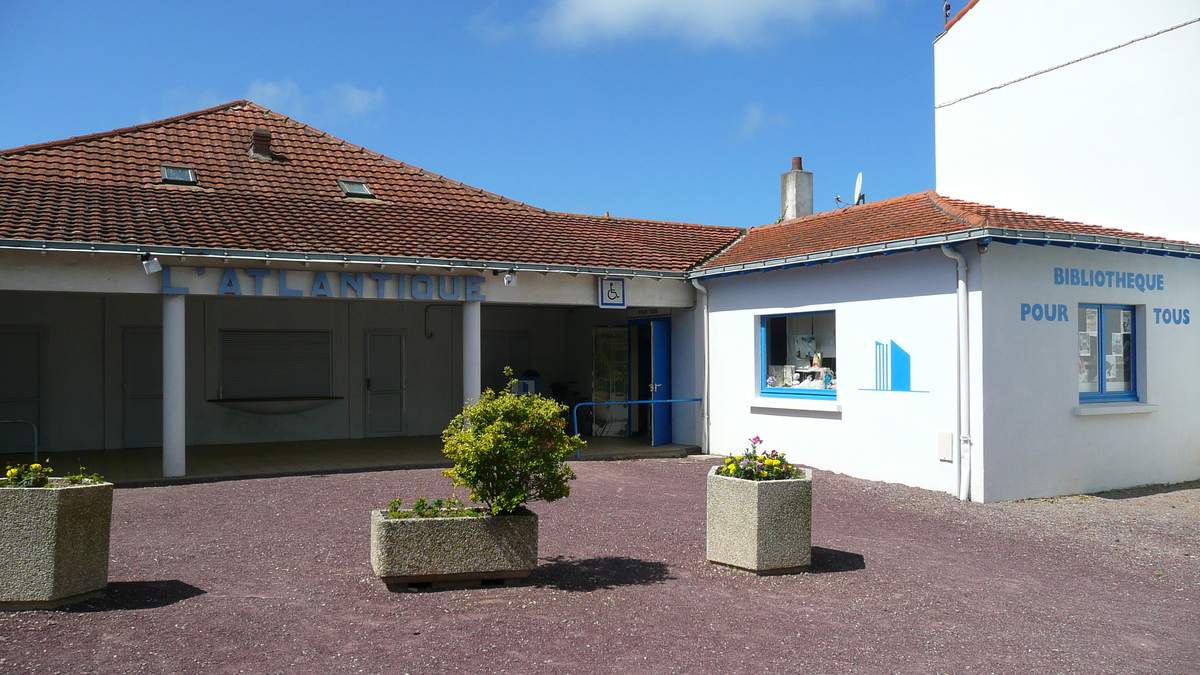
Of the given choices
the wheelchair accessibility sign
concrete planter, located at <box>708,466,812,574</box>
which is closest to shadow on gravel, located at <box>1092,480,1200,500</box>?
concrete planter, located at <box>708,466,812,574</box>

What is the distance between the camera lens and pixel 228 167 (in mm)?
15836

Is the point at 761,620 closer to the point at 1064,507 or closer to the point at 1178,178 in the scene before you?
the point at 1064,507

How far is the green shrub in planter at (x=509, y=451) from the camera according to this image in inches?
248

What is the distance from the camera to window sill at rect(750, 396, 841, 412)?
12210mm

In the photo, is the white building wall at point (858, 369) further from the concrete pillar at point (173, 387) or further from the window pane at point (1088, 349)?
the concrete pillar at point (173, 387)

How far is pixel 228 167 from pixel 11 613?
38.0 ft

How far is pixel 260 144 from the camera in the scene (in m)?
16.6

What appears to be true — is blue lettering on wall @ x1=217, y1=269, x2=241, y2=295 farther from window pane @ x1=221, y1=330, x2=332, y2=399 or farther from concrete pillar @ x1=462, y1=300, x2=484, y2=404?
window pane @ x1=221, y1=330, x2=332, y2=399

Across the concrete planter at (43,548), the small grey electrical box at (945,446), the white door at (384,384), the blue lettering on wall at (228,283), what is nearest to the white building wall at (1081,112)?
the small grey electrical box at (945,446)

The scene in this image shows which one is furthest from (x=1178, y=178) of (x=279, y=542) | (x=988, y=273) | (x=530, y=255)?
(x=279, y=542)

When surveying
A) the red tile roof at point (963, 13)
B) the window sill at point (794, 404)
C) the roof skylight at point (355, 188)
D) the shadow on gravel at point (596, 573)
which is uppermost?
the red tile roof at point (963, 13)

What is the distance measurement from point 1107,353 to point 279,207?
1169 cm

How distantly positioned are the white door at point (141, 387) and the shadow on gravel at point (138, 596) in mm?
9672

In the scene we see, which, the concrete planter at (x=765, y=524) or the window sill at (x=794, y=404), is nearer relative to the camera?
the concrete planter at (x=765, y=524)
